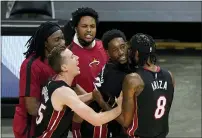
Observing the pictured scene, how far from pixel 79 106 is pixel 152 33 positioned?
8.51 metres

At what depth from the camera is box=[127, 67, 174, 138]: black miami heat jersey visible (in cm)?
297

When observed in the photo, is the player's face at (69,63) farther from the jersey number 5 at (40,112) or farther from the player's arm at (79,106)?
the jersey number 5 at (40,112)

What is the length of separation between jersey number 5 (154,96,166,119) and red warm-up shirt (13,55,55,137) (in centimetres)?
81

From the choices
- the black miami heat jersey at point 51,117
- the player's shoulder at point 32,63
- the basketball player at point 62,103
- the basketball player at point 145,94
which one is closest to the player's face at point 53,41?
the player's shoulder at point 32,63

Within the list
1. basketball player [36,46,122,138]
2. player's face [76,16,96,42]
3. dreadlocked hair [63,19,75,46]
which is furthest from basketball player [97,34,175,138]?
dreadlocked hair [63,19,75,46]

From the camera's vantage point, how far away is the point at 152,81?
2.98 metres

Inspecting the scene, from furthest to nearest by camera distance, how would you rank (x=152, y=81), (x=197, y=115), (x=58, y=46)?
(x=197, y=115) < (x=58, y=46) < (x=152, y=81)

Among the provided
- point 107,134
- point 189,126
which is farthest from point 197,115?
point 107,134

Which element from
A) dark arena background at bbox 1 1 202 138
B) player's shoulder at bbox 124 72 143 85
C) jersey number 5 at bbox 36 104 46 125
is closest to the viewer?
player's shoulder at bbox 124 72 143 85

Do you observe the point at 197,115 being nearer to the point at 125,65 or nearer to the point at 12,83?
the point at 12,83

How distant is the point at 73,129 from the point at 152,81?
3.10ft

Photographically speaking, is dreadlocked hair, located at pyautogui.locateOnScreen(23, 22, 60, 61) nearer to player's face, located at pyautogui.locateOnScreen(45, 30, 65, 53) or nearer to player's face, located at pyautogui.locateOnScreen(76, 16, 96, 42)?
player's face, located at pyautogui.locateOnScreen(45, 30, 65, 53)

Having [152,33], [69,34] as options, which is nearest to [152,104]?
[69,34]

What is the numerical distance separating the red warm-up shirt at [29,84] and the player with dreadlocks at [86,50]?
28 centimetres
